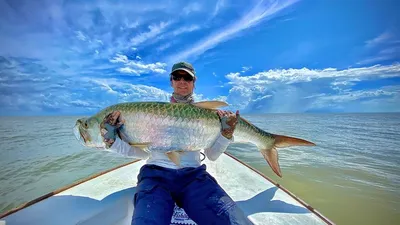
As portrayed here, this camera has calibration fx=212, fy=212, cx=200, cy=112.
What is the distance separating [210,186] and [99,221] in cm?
135

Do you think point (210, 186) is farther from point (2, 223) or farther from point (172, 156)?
point (2, 223)

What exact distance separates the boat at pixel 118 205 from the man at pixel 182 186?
0.96 ft

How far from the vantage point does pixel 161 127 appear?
8.40 feet

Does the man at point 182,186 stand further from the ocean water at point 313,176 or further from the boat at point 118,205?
the ocean water at point 313,176

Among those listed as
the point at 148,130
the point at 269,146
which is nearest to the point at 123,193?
the point at 148,130

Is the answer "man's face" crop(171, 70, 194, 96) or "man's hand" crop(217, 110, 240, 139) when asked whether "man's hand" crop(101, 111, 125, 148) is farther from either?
"man's hand" crop(217, 110, 240, 139)

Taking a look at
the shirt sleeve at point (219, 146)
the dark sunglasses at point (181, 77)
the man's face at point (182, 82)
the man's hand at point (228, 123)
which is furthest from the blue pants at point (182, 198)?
the dark sunglasses at point (181, 77)

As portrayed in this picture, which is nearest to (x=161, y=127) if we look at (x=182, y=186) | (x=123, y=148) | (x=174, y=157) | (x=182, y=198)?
(x=174, y=157)

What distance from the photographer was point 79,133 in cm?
275

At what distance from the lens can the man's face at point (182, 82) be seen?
324 cm

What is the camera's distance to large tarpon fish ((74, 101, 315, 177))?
8.41 ft

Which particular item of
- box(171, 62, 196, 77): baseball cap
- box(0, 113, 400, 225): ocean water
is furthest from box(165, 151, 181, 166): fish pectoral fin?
box(0, 113, 400, 225): ocean water

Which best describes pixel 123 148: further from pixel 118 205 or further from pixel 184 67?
pixel 184 67

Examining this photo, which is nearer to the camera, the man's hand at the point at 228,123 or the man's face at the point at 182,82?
the man's hand at the point at 228,123
